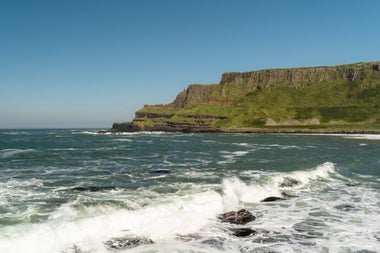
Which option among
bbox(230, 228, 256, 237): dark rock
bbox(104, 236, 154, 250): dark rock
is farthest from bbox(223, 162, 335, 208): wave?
bbox(104, 236, 154, 250): dark rock

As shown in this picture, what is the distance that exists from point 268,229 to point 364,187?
16776 millimetres

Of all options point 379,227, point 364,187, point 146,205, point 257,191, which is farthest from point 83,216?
point 364,187

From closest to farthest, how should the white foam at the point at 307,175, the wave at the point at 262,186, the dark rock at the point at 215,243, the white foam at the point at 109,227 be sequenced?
the white foam at the point at 109,227, the dark rock at the point at 215,243, the wave at the point at 262,186, the white foam at the point at 307,175

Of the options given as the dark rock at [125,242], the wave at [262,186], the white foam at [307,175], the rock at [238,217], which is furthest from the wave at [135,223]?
the white foam at [307,175]

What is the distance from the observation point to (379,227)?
19.5 meters

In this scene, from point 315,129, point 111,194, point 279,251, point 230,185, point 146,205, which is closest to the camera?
point 279,251

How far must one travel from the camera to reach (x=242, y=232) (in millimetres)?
18688

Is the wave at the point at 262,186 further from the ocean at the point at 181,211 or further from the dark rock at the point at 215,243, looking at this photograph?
the dark rock at the point at 215,243

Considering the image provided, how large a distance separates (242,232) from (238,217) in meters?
2.85

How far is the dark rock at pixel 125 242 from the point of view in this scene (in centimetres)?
1654

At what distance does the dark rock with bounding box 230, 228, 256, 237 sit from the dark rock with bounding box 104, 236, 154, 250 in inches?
179

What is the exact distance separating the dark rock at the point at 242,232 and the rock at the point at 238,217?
1.30 metres

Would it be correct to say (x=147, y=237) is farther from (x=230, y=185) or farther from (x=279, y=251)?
(x=230, y=185)

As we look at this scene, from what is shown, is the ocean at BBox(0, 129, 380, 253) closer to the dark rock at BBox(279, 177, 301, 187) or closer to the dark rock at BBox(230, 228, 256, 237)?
the dark rock at BBox(279, 177, 301, 187)
